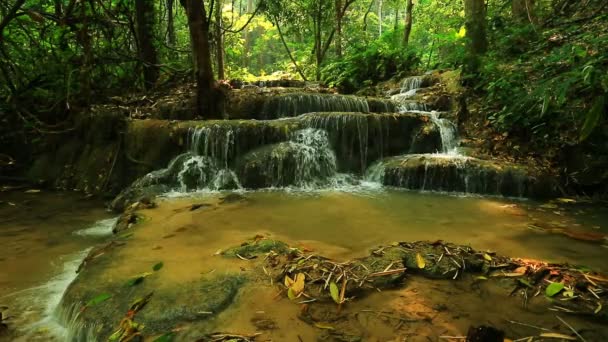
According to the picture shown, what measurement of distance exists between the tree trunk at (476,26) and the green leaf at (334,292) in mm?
8187

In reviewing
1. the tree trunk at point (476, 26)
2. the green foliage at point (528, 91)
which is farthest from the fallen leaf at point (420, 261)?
the tree trunk at point (476, 26)

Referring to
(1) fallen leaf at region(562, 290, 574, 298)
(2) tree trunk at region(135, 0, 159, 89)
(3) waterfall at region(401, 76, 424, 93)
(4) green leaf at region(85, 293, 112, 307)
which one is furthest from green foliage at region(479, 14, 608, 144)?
(2) tree trunk at region(135, 0, 159, 89)

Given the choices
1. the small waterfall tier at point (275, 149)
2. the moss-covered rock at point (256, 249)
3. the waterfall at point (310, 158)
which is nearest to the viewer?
the moss-covered rock at point (256, 249)

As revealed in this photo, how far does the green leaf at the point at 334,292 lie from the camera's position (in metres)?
2.19

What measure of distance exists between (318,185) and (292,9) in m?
10.5

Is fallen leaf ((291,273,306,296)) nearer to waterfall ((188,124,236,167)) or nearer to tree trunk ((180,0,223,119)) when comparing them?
waterfall ((188,124,236,167))

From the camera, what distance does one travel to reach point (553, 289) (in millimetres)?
2232

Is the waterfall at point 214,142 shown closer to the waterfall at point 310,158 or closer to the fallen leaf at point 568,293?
the waterfall at point 310,158

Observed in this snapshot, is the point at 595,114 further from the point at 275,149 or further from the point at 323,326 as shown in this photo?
the point at 275,149

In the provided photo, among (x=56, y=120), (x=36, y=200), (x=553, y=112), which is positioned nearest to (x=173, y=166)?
(x=36, y=200)

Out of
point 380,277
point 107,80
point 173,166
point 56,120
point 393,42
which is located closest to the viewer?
point 380,277

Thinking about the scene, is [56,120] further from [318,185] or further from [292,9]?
[292,9]

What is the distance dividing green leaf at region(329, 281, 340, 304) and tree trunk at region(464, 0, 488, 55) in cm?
819

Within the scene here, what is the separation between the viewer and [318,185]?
6637mm
